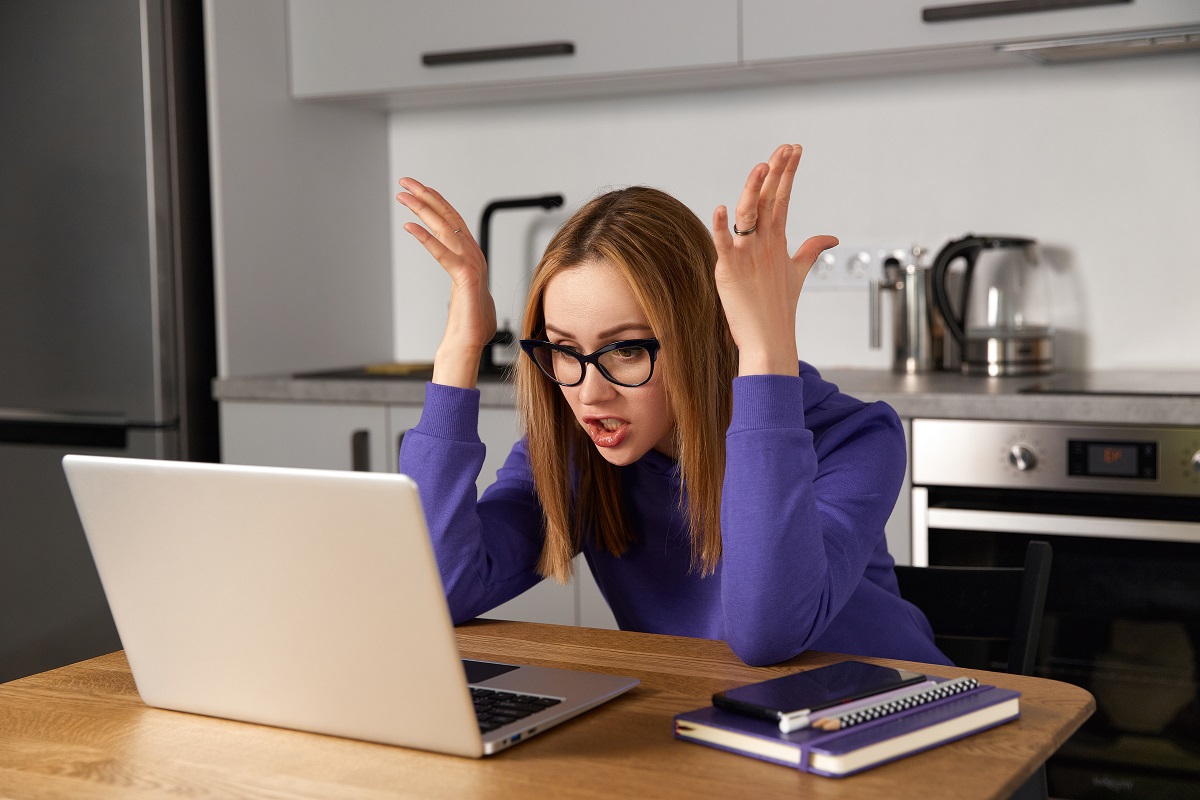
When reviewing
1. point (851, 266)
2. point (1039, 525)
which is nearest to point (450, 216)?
point (1039, 525)

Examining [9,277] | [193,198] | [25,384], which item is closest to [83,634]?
[25,384]

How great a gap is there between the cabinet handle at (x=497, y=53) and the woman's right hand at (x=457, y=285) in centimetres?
130

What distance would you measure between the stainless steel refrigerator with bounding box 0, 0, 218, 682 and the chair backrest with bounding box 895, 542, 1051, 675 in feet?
5.46

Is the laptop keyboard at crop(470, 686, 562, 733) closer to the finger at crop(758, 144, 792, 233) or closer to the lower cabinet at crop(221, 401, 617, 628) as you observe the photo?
the finger at crop(758, 144, 792, 233)

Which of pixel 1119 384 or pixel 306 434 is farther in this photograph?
pixel 306 434

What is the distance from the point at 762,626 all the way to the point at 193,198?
1.94m

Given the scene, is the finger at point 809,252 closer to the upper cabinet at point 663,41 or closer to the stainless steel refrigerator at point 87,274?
the upper cabinet at point 663,41

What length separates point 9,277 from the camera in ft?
8.53

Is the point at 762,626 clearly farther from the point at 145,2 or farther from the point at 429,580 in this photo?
the point at 145,2

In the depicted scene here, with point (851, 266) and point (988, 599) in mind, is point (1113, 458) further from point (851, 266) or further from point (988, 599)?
point (851, 266)

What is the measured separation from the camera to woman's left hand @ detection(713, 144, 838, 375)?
102cm

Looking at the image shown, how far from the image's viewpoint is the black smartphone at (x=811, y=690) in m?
0.82

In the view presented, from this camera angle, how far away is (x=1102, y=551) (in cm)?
199

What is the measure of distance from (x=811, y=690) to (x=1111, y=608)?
133 cm
